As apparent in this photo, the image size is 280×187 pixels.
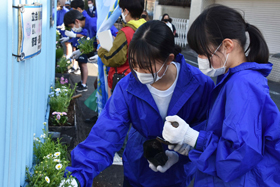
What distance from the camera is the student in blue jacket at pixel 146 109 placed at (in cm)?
169

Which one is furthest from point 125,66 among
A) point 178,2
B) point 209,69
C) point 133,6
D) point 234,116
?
point 178,2

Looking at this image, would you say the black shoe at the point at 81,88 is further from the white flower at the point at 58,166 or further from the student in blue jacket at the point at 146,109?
the student in blue jacket at the point at 146,109

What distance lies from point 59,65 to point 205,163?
19.1 ft

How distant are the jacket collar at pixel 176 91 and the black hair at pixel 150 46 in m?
0.12

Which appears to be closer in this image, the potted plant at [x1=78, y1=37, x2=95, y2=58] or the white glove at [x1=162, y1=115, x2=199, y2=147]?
the white glove at [x1=162, y1=115, x2=199, y2=147]

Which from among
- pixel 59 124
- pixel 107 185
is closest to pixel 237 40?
pixel 107 185

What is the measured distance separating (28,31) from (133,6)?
2072mm

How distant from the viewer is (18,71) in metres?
1.75

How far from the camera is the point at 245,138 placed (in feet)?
4.03

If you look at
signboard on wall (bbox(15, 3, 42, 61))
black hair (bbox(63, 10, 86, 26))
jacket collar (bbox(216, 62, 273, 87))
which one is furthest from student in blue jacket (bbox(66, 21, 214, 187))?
black hair (bbox(63, 10, 86, 26))

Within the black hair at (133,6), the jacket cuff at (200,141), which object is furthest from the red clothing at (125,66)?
the jacket cuff at (200,141)

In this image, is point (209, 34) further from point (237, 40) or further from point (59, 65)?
point (59, 65)

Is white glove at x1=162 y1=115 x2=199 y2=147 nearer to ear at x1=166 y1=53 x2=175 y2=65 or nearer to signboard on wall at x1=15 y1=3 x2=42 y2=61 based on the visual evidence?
ear at x1=166 y1=53 x2=175 y2=65

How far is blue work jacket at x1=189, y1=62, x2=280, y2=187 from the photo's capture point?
124 centimetres
